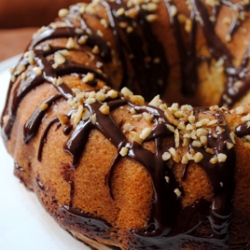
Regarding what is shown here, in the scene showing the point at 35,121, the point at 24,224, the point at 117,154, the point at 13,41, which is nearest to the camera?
the point at 117,154

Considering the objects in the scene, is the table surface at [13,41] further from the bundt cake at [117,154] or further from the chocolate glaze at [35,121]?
the chocolate glaze at [35,121]

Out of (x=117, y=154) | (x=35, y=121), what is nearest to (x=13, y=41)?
(x=35, y=121)

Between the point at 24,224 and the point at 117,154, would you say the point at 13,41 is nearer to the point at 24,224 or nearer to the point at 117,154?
the point at 24,224

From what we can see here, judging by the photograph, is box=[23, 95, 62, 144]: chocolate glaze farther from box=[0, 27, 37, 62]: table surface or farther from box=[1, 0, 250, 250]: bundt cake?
box=[0, 27, 37, 62]: table surface

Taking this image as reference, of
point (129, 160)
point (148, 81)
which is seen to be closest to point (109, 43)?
point (148, 81)

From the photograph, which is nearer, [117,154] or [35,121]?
[117,154]

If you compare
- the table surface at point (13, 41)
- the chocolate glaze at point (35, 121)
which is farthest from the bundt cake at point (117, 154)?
the table surface at point (13, 41)
